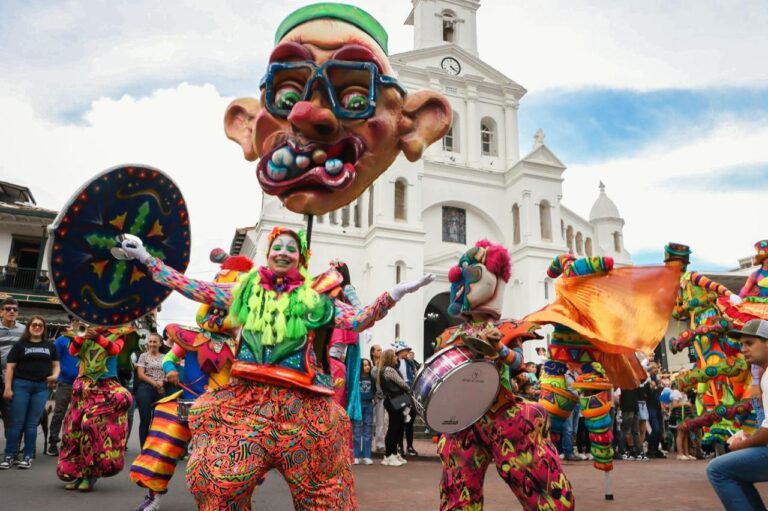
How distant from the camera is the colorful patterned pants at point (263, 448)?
7.52 ft

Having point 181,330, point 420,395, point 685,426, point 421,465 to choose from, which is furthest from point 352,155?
point 421,465

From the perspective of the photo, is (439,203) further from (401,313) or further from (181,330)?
(181,330)

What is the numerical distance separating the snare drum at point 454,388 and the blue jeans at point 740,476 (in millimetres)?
1383

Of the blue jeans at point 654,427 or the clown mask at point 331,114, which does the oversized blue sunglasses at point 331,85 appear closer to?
the clown mask at point 331,114

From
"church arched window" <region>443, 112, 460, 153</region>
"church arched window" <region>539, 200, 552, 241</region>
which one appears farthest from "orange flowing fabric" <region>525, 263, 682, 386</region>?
"church arched window" <region>443, 112, 460, 153</region>

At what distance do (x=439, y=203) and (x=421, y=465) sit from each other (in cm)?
1532

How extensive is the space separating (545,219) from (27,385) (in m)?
19.6

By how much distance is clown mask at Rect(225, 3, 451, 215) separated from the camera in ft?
11.0

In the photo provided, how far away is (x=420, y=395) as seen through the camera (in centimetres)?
299

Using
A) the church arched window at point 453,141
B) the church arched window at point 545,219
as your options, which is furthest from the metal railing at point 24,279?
the church arched window at point 545,219

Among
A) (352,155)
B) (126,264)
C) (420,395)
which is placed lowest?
(420,395)

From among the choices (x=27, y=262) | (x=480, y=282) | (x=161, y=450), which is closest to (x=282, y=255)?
(x=480, y=282)

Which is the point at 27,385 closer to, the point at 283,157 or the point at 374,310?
the point at 283,157

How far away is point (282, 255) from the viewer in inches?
108
